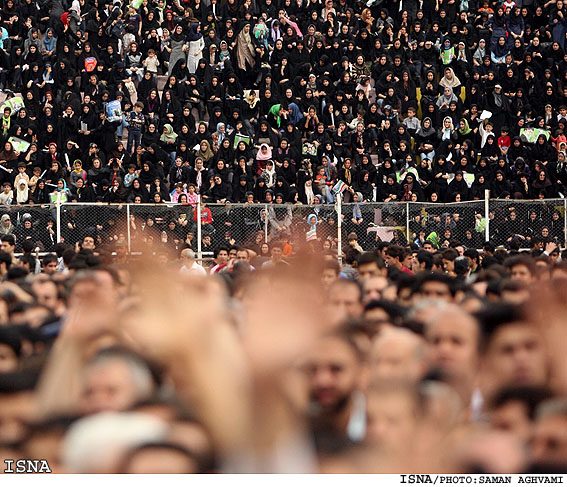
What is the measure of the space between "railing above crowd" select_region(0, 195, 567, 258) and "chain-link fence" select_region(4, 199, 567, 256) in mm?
14

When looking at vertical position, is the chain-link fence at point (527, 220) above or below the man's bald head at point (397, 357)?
below

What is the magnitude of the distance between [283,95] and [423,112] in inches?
121

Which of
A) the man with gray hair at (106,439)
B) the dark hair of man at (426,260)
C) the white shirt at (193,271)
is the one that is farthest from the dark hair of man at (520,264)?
the man with gray hair at (106,439)

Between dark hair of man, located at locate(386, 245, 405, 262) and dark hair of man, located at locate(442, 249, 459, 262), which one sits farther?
dark hair of man, located at locate(386, 245, 405, 262)

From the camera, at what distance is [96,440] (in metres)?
3.38

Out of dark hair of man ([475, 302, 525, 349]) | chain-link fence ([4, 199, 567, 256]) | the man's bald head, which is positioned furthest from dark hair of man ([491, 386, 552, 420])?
chain-link fence ([4, 199, 567, 256])

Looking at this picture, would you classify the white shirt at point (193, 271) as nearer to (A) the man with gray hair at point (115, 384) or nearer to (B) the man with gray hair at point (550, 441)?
(A) the man with gray hair at point (115, 384)

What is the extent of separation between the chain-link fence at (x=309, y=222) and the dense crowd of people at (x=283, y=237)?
0.04 m

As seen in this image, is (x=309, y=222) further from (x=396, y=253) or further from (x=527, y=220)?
(x=396, y=253)

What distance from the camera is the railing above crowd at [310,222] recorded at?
15547mm

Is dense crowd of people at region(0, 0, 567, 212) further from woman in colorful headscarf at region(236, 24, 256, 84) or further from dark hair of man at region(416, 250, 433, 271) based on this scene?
dark hair of man at region(416, 250, 433, 271)

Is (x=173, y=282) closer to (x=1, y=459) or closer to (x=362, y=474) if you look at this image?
(x=362, y=474)

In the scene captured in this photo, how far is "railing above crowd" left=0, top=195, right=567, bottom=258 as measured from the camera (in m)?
15.5

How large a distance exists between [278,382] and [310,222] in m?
13.5
